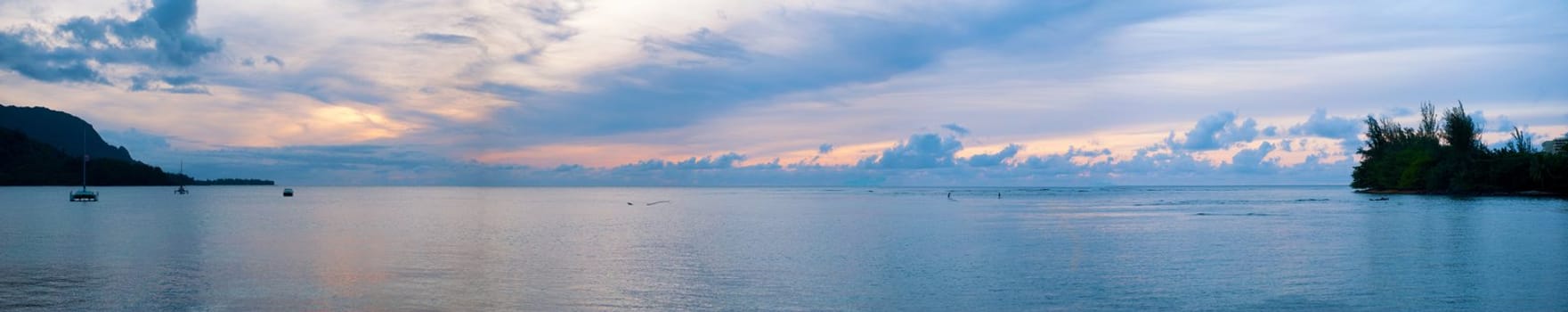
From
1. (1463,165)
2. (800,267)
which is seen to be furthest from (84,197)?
(1463,165)

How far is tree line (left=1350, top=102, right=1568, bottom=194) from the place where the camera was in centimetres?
10312

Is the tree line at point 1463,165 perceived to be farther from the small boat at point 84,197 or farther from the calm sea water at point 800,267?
the small boat at point 84,197

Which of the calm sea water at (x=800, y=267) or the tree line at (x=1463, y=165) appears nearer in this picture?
the calm sea water at (x=800, y=267)

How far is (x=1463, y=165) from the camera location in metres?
113

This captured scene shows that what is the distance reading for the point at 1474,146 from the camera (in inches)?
4510

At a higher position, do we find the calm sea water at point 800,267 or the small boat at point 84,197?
the small boat at point 84,197

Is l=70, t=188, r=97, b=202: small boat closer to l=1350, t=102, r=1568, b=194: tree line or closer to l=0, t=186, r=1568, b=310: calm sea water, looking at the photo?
l=0, t=186, r=1568, b=310: calm sea water

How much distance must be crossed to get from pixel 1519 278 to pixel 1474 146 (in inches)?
4322

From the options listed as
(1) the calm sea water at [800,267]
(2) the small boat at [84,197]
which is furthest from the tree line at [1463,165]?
(2) the small boat at [84,197]

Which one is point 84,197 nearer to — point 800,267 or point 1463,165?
point 800,267

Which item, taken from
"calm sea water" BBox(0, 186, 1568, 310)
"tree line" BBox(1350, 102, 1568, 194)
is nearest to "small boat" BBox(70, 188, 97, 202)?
"calm sea water" BBox(0, 186, 1568, 310)

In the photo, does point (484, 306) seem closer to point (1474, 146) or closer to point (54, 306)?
point (54, 306)

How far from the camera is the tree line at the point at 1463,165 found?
103125 mm

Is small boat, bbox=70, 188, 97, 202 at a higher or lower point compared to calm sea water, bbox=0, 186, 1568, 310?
higher
